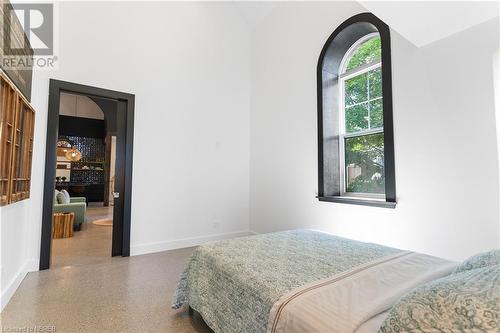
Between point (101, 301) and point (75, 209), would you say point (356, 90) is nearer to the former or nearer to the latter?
point (101, 301)

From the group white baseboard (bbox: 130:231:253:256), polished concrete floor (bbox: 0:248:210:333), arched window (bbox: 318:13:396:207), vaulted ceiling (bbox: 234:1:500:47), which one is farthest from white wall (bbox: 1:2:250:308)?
vaulted ceiling (bbox: 234:1:500:47)

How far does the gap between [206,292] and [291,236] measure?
985 millimetres

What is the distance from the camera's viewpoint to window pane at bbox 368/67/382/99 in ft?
10.2

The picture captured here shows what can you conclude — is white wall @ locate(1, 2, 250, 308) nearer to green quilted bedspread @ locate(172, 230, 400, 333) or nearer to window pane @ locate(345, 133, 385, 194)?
window pane @ locate(345, 133, 385, 194)

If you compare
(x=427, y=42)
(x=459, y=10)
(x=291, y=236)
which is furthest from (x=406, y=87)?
(x=291, y=236)

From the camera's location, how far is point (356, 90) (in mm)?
3414

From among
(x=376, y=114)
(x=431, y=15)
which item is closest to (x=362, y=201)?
(x=376, y=114)

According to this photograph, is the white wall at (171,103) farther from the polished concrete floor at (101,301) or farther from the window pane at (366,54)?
the window pane at (366,54)

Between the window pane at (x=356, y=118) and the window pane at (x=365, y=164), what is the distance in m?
0.14

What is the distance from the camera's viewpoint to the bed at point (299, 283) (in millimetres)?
1101

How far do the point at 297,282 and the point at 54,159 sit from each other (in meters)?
3.28

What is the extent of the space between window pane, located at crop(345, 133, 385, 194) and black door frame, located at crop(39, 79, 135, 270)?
3.06m

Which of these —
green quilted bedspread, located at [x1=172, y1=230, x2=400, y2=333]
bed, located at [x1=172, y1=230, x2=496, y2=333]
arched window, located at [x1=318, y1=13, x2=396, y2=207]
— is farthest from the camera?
arched window, located at [x1=318, y1=13, x2=396, y2=207]

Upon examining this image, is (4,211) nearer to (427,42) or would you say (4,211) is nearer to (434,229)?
(434,229)
